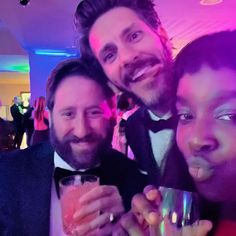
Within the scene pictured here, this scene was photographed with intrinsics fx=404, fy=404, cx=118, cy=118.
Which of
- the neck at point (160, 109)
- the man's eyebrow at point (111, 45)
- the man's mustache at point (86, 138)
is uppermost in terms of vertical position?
the man's eyebrow at point (111, 45)

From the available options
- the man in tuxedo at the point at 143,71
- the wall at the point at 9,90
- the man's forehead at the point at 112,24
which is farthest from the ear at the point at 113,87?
the wall at the point at 9,90

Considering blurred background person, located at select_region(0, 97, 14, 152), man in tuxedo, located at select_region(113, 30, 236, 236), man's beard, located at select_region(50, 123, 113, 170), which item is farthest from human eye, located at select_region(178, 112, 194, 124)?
blurred background person, located at select_region(0, 97, 14, 152)

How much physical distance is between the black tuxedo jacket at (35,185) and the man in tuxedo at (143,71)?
0.07m

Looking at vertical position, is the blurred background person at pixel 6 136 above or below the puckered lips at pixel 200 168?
above

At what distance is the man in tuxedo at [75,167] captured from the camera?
1.17 m

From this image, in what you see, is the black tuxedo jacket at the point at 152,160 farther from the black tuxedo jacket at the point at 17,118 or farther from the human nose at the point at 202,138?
the black tuxedo jacket at the point at 17,118

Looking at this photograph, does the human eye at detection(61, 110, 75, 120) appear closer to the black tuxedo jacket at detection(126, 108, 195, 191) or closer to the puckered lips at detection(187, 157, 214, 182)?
the black tuxedo jacket at detection(126, 108, 195, 191)

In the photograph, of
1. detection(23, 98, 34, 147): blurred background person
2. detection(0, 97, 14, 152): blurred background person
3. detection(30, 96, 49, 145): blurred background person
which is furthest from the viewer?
detection(0, 97, 14, 152): blurred background person

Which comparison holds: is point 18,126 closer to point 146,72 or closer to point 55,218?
point 55,218

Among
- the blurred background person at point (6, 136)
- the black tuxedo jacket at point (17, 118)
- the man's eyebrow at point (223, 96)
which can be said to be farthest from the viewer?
the black tuxedo jacket at point (17, 118)

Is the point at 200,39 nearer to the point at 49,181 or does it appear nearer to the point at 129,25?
the point at 129,25

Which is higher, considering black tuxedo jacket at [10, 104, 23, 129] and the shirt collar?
black tuxedo jacket at [10, 104, 23, 129]

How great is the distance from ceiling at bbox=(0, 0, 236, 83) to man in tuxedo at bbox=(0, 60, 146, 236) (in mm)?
145

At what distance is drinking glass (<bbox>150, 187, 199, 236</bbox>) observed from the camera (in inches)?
40.6
